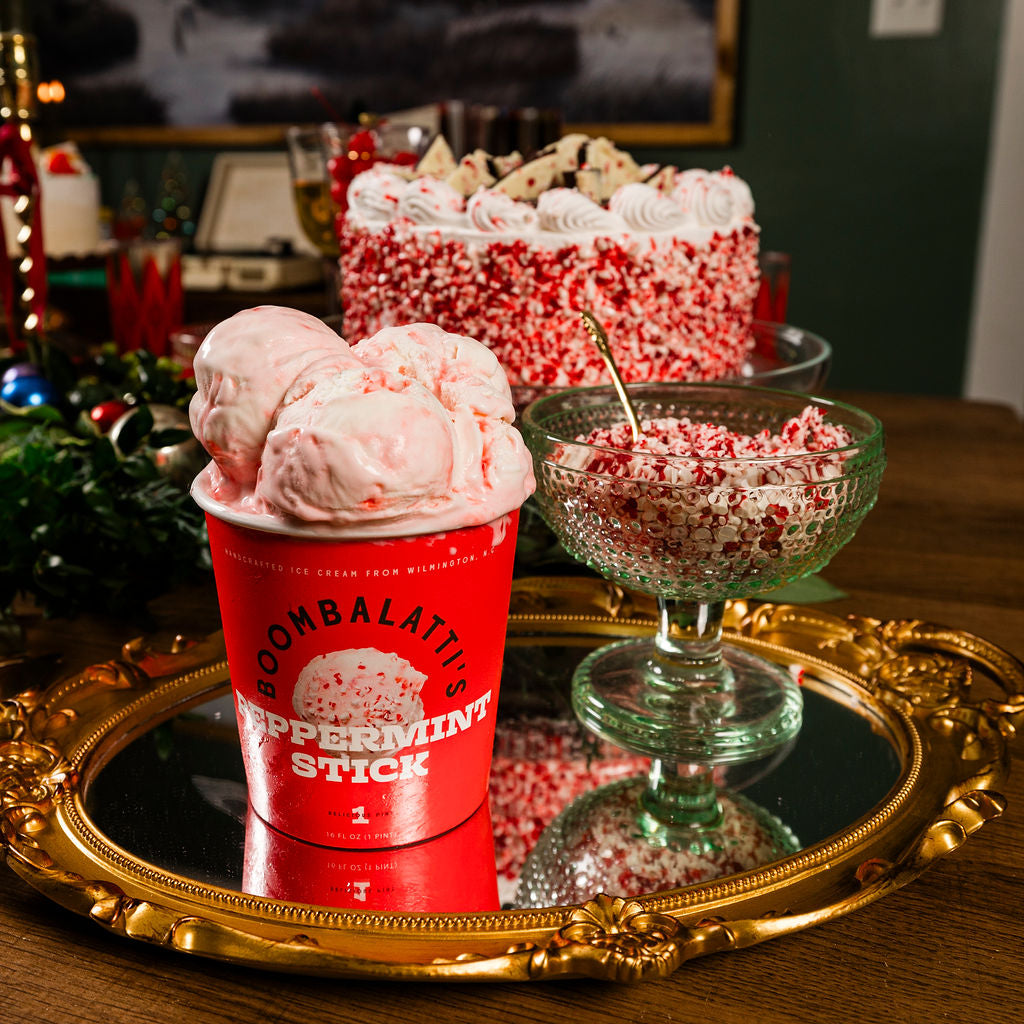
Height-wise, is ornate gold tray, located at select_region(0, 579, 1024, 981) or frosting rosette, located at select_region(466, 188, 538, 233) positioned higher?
A: frosting rosette, located at select_region(466, 188, 538, 233)

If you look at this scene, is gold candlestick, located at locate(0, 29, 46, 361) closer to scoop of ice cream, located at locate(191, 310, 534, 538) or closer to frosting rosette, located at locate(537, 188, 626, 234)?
frosting rosette, located at locate(537, 188, 626, 234)

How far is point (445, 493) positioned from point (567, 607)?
0.36 m

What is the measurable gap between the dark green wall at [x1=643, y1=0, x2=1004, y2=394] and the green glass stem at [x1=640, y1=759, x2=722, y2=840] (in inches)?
110

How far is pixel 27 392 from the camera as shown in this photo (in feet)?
3.51

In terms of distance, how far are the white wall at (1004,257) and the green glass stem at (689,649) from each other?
2.64 m

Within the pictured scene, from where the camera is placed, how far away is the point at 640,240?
0.91m

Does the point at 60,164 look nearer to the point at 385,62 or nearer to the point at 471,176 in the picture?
the point at 471,176

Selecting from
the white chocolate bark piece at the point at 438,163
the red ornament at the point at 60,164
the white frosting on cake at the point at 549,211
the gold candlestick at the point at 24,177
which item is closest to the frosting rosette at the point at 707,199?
the white frosting on cake at the point at 549,211

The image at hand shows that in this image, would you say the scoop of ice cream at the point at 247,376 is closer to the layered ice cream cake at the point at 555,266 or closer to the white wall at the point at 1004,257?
the layered ice cream cake at the point at 555,266

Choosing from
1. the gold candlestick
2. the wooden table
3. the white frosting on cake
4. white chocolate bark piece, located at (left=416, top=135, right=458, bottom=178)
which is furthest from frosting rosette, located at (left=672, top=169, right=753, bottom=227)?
the gold candlestick

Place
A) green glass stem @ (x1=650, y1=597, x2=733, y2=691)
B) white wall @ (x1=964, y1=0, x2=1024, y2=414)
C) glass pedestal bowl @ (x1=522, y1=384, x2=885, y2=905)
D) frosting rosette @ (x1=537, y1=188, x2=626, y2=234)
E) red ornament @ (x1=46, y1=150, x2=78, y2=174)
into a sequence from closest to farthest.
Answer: glass pedestal bowl @ (x1=522, y1=384, x2=885, y2=905)
green glass stem @ (x1=650, y1=597, x2=733, y2=691)
frosting rosette @ (x1=537, y1=188, x2=626, y2=234)
red ornament @ (x1=46, y1=150, x2=78, y2=174)
white wall @ (x1=964, y1=0, x2=1024, y2=414)

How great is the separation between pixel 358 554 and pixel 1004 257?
2.97 m

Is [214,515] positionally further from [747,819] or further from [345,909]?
[747,819]

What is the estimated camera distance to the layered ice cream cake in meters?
0.89
